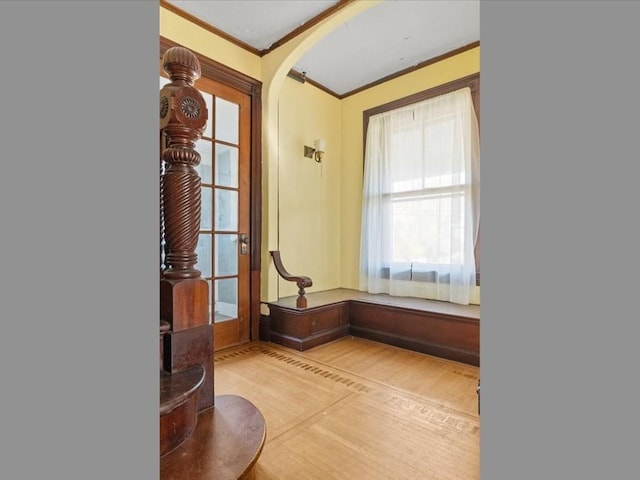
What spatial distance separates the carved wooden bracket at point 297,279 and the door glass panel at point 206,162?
2.96 ft

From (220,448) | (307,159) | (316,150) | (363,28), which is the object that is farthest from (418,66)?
(220,448)

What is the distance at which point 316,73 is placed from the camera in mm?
3598

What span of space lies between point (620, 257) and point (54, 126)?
20.7 inches

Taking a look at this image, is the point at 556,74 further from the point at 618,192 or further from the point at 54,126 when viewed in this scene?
the point at 54,126

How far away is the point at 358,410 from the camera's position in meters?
1.80

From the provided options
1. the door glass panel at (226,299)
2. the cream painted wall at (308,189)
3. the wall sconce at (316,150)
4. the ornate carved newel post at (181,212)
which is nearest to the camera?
the ornate carved newel post at (181,212)

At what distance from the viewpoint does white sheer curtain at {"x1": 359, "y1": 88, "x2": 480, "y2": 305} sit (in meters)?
3.02

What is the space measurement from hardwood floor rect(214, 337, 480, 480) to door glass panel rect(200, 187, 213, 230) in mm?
1101

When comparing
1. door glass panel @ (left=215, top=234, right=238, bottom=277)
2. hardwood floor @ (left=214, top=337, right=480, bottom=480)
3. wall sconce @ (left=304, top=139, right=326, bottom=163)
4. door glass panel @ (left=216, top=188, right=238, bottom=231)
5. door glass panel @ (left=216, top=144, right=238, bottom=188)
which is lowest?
hardwood floor @ (left=214, top=337, right=480, bottom=480)

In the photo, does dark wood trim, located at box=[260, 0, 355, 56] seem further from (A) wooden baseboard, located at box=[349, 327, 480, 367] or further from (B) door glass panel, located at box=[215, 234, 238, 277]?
(A) wooden baseboard, located at box=[349, 327, 480, 367]

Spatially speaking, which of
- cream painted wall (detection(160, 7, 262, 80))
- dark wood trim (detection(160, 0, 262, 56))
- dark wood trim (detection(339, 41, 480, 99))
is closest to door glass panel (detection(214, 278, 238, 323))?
cream painted wall (detection(160, 7, 262, 80))

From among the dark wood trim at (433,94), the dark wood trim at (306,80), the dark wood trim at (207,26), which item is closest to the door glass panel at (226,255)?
the dark wood trim at (207,26)

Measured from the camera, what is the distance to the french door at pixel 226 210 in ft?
9.11

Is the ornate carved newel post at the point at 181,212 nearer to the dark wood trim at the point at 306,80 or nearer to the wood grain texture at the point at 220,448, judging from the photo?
the wood grain texture at the point at 220,448
